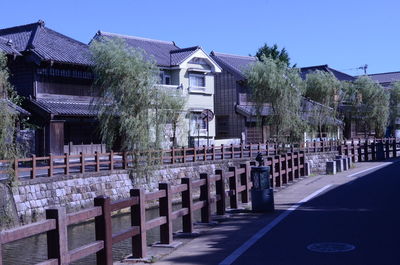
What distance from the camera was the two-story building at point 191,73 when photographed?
35.0 meters

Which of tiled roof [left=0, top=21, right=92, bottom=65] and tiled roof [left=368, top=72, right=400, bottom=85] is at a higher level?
tiled roof [left=368, top=72, right=400, bottom=85]

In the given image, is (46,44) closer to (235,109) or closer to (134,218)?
(235,109)

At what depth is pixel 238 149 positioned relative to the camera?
104ft

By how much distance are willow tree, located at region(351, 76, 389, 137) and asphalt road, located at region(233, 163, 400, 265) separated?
35.3m

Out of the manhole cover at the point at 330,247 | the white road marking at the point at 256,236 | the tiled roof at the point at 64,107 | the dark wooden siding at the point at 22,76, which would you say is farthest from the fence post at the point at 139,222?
the dark wooden siding at the point at 22,76

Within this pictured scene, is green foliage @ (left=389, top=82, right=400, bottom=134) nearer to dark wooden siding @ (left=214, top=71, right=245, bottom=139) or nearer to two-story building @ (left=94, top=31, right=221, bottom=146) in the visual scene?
dark wooden siding @ (left=214, top=71, right=245, bottom=139)

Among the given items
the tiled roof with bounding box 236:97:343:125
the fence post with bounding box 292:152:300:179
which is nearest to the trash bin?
the fence post with bounding box 292:152:300:179

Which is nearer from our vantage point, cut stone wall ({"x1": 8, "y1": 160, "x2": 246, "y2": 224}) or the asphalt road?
the asphalt road

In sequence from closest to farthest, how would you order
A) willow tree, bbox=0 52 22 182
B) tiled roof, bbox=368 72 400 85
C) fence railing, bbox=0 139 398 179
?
willow tree, bbox=0 52 22 182 < fence railing, bbox=0 139 398 179 < tiled roof, bbox=368 72 400 85

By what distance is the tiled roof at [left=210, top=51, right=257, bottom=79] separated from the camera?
40.8 metres

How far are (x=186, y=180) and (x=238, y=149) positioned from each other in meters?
22.2

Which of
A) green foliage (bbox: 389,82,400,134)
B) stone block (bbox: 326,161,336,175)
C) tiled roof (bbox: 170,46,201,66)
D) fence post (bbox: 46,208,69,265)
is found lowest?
stone block (bbox: 326,161,336,175)

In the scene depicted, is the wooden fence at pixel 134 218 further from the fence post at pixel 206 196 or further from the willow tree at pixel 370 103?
the willow tree at pixel 370 103

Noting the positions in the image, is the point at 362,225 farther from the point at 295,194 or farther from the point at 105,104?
the point at 105,104
